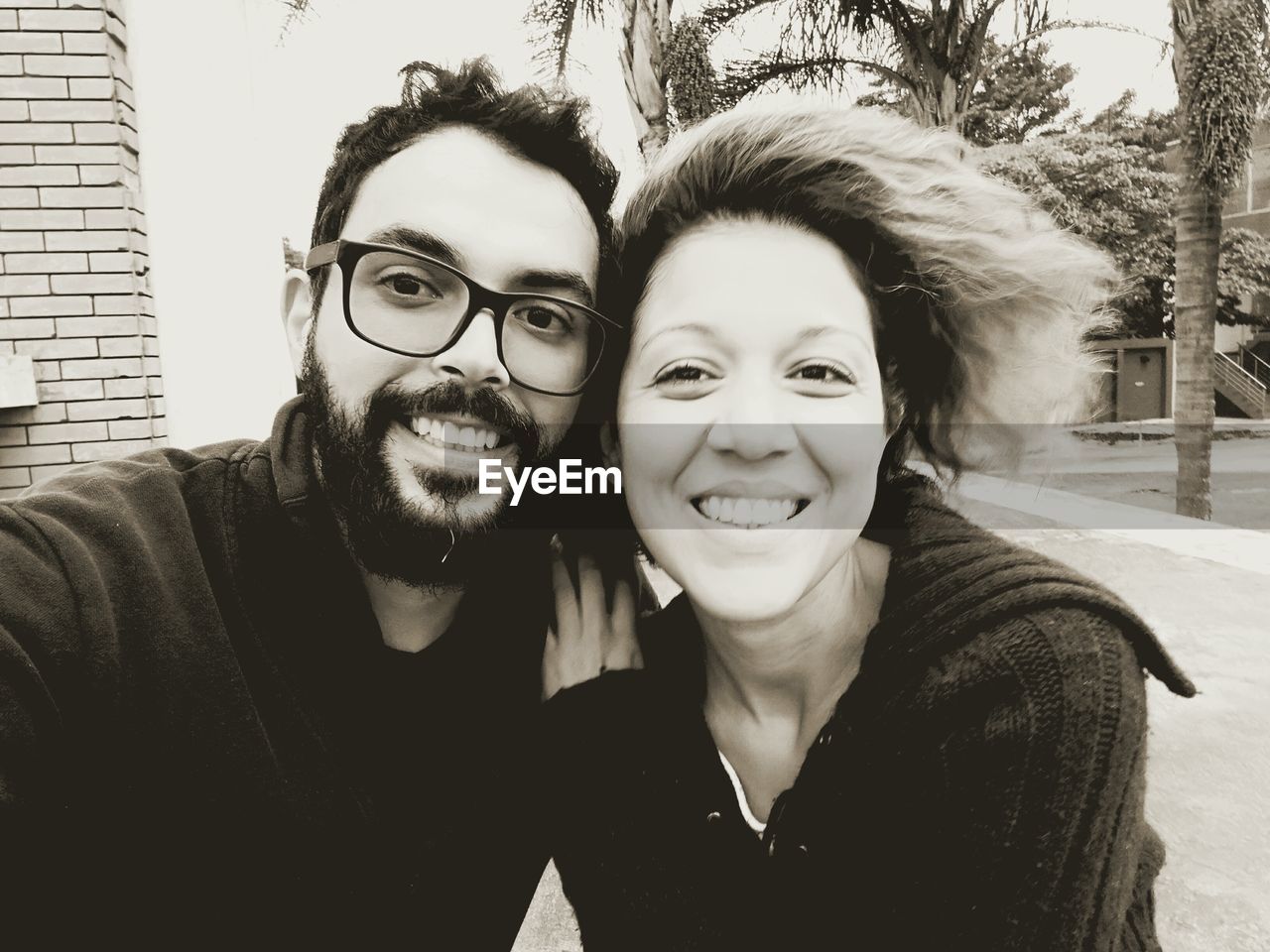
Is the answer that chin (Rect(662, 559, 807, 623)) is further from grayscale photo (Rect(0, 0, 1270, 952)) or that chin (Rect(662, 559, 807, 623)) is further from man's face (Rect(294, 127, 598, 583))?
man's face (Rect(294, 127, 598, 583))

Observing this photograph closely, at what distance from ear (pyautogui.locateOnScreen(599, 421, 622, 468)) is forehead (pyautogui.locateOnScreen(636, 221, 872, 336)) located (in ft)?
0.75

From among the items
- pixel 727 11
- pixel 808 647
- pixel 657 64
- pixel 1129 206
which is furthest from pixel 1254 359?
pixel 808 647

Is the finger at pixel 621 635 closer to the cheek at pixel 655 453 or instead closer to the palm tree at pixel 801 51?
the cheek at pixel 655 453

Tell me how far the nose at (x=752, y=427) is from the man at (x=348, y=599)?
0.37 meters

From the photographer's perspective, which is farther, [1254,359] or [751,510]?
[1254,359]

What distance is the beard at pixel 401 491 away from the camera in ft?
5.11

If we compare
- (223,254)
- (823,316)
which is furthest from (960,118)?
(823,316)

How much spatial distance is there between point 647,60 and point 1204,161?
451cm

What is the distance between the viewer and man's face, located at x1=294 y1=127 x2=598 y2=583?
61.3 inches

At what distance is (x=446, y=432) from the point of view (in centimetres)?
156

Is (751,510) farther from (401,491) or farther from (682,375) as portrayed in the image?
(401,491)

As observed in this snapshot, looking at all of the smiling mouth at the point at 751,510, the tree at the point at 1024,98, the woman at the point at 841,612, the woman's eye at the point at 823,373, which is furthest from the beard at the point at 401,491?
the tree at the point at 1024,98

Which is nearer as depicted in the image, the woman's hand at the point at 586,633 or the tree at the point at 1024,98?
the woman's hand at the point at 586,633

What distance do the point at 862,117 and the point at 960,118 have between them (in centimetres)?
767
